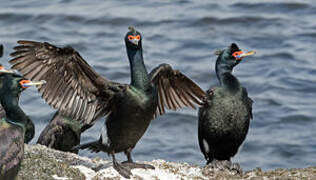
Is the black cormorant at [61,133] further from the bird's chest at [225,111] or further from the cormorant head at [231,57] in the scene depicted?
the cormorant head at [231,57]

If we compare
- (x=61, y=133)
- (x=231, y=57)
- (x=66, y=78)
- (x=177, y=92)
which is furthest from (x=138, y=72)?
(x=61, y=133)

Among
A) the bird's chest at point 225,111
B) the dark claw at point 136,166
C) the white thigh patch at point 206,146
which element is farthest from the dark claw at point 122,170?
the white thigh patch at point 206,146

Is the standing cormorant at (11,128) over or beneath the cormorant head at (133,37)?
beneath

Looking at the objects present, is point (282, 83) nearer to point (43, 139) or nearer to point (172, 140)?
point (172, 140)

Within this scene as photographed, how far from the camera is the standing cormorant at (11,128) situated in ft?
21.4

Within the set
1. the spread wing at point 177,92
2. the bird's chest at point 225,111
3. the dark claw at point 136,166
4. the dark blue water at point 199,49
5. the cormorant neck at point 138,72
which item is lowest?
the dark blue water at point 199,49

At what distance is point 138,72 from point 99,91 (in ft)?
1.84

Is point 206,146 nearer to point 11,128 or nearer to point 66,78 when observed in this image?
point 66,78

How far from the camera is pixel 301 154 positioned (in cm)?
1223

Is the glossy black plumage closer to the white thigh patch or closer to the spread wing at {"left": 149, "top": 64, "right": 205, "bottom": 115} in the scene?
the spread wing at {"left": 149, "top": 64, "right": 205, "bottom": 115}

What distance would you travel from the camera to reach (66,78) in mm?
7789

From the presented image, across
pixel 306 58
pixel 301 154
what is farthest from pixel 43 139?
pixel 306 58

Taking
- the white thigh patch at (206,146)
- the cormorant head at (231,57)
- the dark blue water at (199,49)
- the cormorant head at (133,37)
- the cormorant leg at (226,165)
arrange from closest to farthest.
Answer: the cormorant head at (133,37) → the cormorant leg at (226,165) → the cormorant head at (231,57) → the white thigh patch at (206,146) → the dark blue water at (199,49)

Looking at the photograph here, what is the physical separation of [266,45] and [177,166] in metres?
8.77
